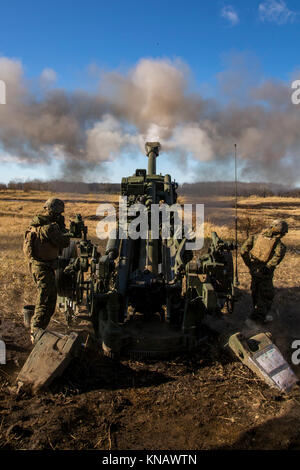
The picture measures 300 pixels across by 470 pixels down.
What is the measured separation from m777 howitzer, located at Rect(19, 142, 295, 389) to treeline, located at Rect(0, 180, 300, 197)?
6.09 m

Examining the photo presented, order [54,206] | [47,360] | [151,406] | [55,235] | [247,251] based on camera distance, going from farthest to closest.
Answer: [247,251], [54,206], [55,235], [47,360], [151,406]

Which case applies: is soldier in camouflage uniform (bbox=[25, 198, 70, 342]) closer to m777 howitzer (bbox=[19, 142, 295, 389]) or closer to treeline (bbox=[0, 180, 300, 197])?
m777 howitzer (bbox=[19, 142, 295, 389])

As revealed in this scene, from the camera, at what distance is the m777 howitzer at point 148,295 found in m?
4.26

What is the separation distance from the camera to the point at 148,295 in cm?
527

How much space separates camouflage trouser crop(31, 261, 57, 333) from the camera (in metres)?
5.03

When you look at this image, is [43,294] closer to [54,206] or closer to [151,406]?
[54,206]

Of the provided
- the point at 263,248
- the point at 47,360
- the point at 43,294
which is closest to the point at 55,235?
the point at 43,294

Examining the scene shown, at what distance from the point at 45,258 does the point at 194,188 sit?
26.4ft

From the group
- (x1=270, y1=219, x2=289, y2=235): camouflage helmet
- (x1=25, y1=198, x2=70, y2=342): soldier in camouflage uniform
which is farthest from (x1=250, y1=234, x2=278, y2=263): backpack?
(x1=25, y1=198, x2=70, y2=342): soldier in camouflage uniform

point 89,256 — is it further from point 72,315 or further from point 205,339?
point 205,339

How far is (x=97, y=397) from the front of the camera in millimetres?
3820

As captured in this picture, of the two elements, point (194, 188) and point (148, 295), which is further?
point (194, 188)
